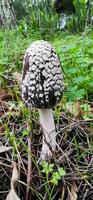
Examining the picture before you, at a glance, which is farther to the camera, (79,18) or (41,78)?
(79,18)

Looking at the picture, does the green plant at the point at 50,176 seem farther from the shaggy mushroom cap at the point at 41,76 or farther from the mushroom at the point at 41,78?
the shaggy mushroom cap at the point at 41,76

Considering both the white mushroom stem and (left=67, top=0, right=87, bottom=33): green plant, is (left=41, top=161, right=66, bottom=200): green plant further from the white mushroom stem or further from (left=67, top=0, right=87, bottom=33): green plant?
(left=67, top=0, right=87, bottom=33): green plant

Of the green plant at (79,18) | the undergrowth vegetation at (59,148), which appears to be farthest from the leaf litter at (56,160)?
the green plant at (79,18)

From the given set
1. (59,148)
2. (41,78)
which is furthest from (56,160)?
(41,78)

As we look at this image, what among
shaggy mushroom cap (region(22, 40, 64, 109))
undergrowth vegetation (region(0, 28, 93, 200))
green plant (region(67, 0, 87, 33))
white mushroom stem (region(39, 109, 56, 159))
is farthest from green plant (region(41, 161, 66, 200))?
green plant (region(67, 0, 87, 33))

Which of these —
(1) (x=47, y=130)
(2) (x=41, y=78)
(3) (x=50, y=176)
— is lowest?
(3) (x=50, y=176)

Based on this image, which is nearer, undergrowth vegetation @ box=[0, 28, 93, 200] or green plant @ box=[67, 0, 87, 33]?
undergrowth vegetation @ box=[0, 28, 93, 200]

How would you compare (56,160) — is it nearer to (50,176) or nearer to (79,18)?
(50,176)

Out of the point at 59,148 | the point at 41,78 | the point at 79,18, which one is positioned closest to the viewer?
the point at 41,78

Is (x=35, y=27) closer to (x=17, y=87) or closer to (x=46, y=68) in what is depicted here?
(x=17, y=87)

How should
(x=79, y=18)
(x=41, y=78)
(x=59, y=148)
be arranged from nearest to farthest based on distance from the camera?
(x=41, y=78), (x=59, y=148), (x=79, y=18)
